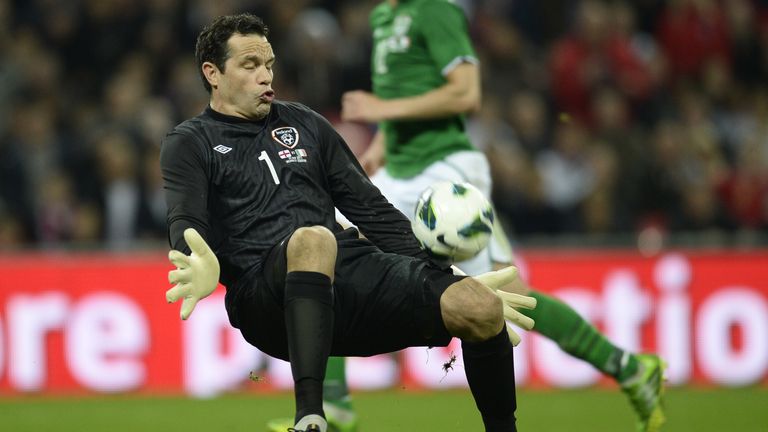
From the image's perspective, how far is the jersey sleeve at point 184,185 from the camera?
4.72 m

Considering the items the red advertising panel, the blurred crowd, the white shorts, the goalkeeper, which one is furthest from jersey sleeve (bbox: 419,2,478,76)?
the blurred crowd

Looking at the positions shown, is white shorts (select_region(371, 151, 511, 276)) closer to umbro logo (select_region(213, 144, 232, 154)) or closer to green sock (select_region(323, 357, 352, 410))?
green sock (select_region(323, 357, 352, 410))

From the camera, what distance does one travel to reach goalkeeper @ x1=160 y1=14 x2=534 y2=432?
4664 mm

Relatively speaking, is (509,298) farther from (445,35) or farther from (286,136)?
(445,35)

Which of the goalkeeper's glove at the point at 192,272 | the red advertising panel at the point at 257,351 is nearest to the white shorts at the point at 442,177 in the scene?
the goalkeeper's glove at the point at 192,272

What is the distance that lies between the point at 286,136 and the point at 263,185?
262 mm

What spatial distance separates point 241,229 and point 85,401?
527 cm

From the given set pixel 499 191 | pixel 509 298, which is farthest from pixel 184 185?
pixel 499 191

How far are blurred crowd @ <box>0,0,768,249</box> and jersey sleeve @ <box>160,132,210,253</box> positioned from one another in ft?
19.6

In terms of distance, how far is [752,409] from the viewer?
8.35 meters

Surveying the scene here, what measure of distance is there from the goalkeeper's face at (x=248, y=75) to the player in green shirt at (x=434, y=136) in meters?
1.32

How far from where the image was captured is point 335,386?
6410 millimetres

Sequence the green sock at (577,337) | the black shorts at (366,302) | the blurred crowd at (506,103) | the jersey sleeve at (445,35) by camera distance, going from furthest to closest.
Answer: the blurred crowd at (506,103) < the jersey sleeve at (445,35) < the green sock at (577,337) < the black shorts at (366,302)

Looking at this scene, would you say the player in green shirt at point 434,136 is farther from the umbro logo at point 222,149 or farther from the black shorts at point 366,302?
the umbro logo at point 222,149
